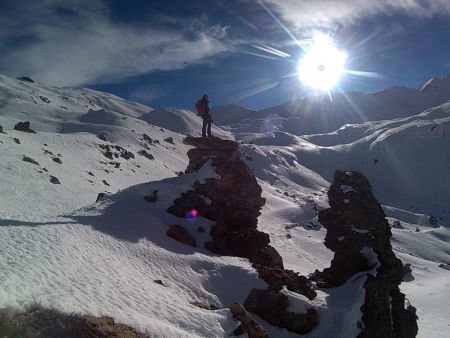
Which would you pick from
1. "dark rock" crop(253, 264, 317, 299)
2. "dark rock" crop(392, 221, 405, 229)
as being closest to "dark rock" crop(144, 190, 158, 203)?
"dark rock" crop(253, 264, 317, 299)

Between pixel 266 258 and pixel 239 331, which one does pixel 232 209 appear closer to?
pixel 266 258

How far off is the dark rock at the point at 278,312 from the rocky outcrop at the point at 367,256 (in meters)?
2.53

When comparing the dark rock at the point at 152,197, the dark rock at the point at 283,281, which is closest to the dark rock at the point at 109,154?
the dark rock at the point at 152,197

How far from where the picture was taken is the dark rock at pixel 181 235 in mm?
25016

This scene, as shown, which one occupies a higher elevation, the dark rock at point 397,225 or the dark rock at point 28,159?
the dark rock at point 397,225

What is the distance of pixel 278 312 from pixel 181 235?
7771 mm

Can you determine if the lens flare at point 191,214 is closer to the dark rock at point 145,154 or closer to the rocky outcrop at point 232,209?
the rocky outcrop at point 232,209

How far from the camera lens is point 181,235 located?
25.3 metres

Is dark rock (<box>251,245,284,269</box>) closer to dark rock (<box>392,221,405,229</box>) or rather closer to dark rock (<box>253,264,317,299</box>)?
dark rock (<box>253,264,317,299</box>)

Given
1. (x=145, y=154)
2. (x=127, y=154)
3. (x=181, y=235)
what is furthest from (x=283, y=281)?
(x=145, y=154)

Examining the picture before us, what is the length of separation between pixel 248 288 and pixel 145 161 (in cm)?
4989

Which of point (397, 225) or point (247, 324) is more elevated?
point (397, 225)

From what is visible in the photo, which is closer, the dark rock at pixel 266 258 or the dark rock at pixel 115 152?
the dark rock at pixel 266 258

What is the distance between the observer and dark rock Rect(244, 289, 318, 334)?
1994cm
